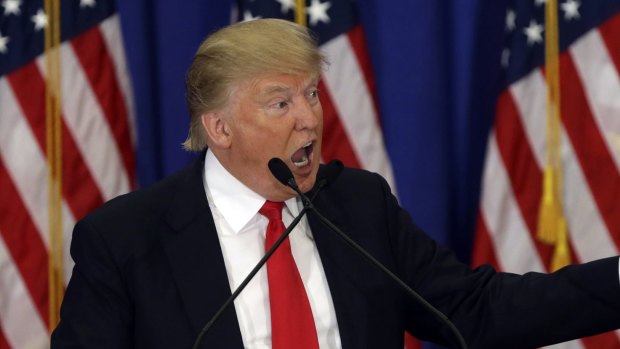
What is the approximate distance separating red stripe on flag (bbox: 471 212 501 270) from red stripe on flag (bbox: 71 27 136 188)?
1.11m

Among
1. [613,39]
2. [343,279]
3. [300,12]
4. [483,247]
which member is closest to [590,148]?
[613,39]

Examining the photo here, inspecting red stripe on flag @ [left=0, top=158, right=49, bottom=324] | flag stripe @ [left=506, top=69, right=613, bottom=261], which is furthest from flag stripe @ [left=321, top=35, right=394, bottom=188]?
red stripe on flag @ [left=0, top=158, right=49, bottom=324]

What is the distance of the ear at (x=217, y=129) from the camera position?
7.08 ft

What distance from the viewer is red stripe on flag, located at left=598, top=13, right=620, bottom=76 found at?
3.17m

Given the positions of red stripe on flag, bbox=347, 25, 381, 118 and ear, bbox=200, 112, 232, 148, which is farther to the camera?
red stripe on flag, bbox=347, 25, 381, 118

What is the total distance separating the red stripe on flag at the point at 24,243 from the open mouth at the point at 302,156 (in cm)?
145

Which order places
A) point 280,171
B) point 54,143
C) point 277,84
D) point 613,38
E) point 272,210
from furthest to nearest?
point 54,143 < point 613,38 < point 272,210 < point 277,84 < point 280,171

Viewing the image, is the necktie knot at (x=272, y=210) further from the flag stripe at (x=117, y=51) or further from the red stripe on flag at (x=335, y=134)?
the flag stripe at (x=117, y=51)

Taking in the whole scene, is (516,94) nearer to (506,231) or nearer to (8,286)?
(506,231)

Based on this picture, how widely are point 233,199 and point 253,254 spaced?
4.9 inches

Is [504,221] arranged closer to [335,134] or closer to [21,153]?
[335,134]

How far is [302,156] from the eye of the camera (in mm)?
2086

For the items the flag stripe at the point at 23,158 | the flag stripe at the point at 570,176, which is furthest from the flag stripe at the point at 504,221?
the flag stripe at the point at 23,158

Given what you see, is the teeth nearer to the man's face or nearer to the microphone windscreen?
the man's face
